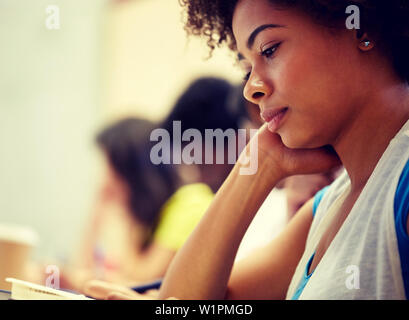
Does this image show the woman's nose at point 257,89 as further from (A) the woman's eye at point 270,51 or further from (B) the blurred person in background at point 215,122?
(B) the blurred person in background at point 215,122

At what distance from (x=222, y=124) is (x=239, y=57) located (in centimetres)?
69

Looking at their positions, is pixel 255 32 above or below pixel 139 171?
below

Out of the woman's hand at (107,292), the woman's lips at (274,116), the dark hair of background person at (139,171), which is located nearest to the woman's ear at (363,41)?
the woman's lips at (274,116)

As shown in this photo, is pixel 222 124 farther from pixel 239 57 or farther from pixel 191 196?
pixel 239 57

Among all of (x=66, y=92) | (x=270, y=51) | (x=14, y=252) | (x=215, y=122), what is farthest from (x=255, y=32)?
(x=66, y=92)

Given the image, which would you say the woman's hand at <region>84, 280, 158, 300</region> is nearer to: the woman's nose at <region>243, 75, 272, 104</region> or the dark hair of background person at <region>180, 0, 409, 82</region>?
the woman's nose at <region>243, 75, 272, 104</region>

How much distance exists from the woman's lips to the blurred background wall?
2.15 metres

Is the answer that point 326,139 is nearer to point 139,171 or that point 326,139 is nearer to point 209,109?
point 209,109

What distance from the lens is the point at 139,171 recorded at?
1.75 meters

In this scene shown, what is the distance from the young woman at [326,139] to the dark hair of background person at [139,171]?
3.04 feet

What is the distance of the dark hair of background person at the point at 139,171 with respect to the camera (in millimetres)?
1715

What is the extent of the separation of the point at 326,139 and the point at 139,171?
115 cm

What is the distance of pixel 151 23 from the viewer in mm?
2844

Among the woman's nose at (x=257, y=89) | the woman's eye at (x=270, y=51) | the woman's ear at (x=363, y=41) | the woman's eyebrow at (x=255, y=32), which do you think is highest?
the woman's eyebrow at (x=255, y=32)
